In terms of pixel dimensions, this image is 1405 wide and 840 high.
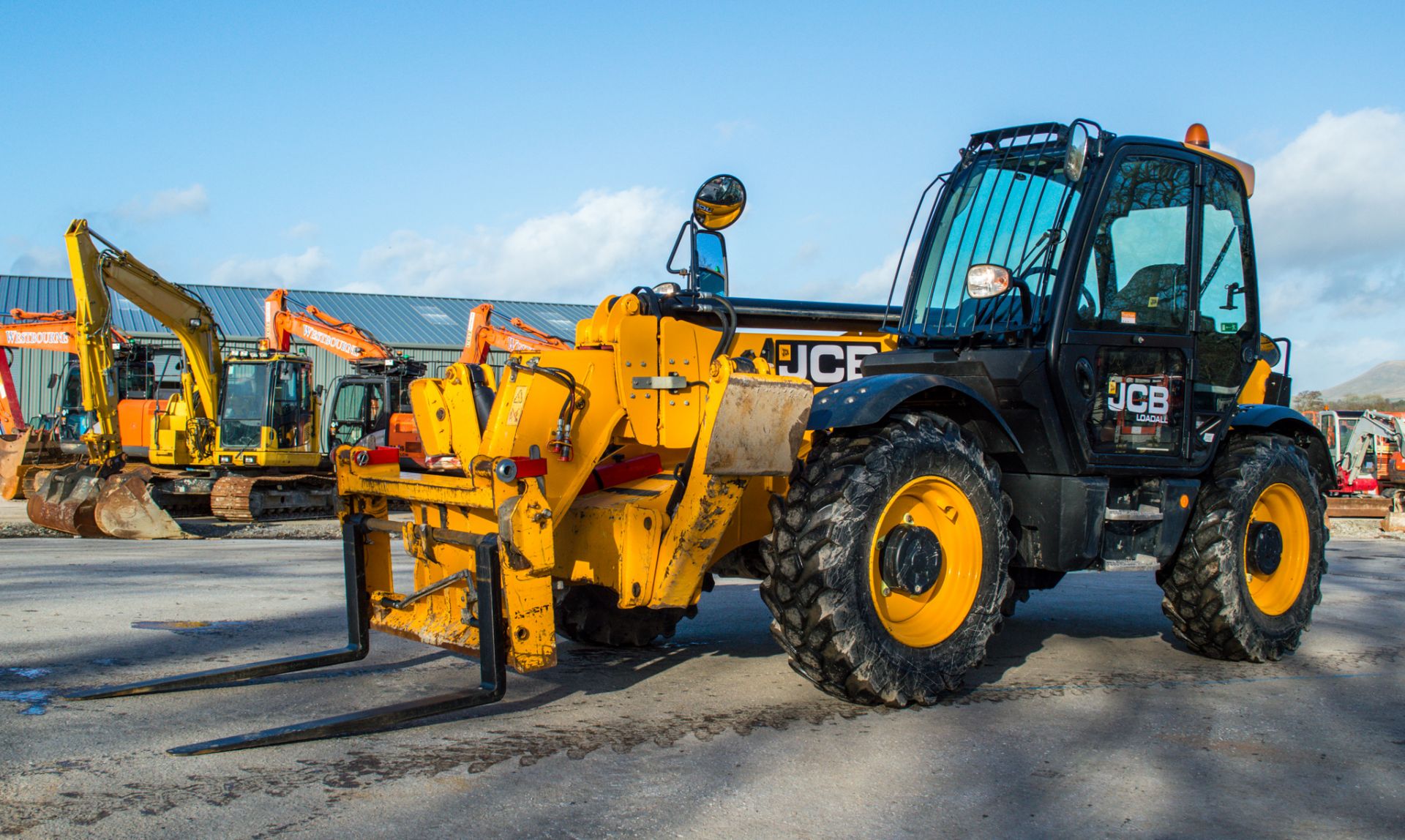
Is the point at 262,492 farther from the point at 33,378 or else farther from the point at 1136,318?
the point at 33,378

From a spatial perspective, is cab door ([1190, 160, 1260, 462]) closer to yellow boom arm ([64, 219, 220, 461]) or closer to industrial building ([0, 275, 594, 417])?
yellow boom arm ([64, 219, 220, 461])

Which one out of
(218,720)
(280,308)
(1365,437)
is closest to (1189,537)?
(218,720)

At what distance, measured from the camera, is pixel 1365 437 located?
78.2ft

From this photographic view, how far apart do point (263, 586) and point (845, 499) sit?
5.68m

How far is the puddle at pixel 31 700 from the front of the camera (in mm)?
4668

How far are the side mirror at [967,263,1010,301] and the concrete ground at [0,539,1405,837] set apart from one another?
5.91ft

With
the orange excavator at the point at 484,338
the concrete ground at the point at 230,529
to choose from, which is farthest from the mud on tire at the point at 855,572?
the orange excavator at the point at 484,338

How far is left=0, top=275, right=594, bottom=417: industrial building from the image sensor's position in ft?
110

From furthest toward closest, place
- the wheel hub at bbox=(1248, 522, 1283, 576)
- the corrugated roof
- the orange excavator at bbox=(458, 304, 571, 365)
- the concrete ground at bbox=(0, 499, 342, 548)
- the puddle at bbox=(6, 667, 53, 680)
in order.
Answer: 1. the corrugated roof
2. the orange excavator at bbox=(458, 304, 571, 365)
3. the concrete ground at bbox=(0, 499, 342, 548)
4. the wheel hub at bbox=(1248, 522, 1283, 576)
5. the puddle at bbox=(6, 667, 53, 680)

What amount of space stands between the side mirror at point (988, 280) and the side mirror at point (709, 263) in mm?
1368

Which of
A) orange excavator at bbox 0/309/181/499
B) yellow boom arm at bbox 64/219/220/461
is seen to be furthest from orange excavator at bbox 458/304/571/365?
orange excavator at bbox 0/309/181/499

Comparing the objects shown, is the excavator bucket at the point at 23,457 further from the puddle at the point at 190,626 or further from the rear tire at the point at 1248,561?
the rear tire at the point at 1248,561

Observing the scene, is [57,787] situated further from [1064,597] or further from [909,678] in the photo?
[1064,597]

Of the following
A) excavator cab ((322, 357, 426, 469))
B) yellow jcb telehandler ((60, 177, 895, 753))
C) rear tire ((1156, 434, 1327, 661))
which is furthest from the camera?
excavator cab ((322, 357, 426, 469))
